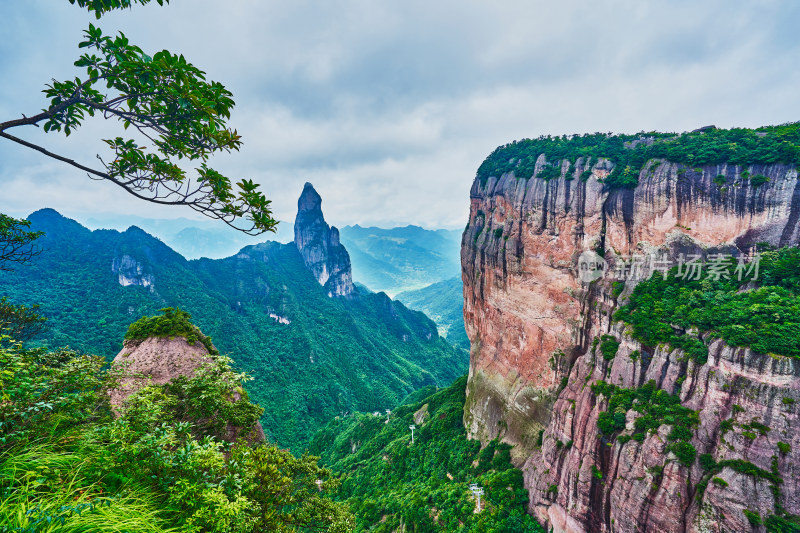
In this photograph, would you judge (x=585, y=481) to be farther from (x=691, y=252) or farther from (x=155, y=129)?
(x=155, y=129)

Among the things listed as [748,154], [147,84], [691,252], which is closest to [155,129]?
[147,84]

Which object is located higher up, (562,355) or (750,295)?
(750,295)

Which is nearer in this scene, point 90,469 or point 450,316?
point 90,469

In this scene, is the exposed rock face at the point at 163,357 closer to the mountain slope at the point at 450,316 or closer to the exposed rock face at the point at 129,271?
the exposed rock face at the point at 129,271

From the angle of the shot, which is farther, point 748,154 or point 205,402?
point 748,154

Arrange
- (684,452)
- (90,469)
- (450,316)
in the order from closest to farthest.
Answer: (90,469) → (684,452) → (450,316)

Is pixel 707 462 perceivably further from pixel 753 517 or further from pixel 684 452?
pixel 753 517

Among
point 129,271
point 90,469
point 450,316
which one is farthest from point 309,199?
point 90,469
